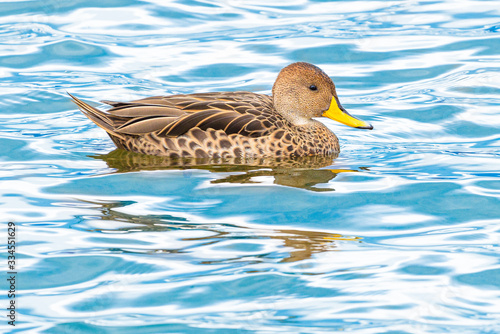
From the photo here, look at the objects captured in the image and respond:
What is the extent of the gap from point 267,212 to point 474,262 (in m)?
1.87

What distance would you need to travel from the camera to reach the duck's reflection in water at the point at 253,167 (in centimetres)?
841

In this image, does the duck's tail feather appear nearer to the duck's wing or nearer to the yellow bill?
the duck's wing

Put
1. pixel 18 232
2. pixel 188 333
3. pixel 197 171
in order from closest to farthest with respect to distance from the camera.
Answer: pixel 188 333 < pixel 18 232 < pixel 197 171

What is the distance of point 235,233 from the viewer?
6.93 meters

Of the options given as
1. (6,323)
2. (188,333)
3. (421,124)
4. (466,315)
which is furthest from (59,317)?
(421,124)

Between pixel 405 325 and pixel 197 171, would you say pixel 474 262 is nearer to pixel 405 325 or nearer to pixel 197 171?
pixel 405 325

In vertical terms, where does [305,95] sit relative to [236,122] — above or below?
above

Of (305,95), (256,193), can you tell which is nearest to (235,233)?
(256,193)

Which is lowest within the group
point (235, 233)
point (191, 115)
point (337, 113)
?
point (235, 233)

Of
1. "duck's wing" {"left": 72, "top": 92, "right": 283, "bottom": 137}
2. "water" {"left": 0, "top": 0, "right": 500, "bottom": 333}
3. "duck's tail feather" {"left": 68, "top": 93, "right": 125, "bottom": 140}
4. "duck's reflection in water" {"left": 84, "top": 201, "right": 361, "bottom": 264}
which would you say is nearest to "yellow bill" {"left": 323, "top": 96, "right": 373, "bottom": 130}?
"water" {"left": 0, "top": 0, "right": 500, "bottom": 333}

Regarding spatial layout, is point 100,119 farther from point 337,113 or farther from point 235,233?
point 235,233

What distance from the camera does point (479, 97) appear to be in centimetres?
1133

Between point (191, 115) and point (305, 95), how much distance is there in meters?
1.24

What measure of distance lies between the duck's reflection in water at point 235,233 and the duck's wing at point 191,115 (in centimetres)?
187
